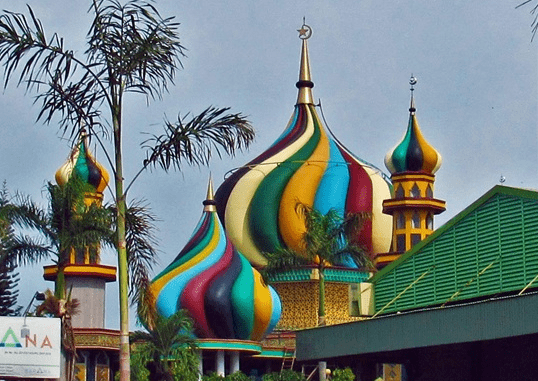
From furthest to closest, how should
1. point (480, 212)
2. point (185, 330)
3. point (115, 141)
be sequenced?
point (185, 330) → point (480, 212) → point (115, 141)

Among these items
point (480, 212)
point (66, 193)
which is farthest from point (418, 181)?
point (66, 193)

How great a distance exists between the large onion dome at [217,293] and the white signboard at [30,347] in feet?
56.3

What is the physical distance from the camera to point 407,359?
1213 inches

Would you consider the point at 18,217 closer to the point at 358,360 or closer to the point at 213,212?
the point at 358,360

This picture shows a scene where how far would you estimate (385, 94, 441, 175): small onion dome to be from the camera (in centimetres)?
5100

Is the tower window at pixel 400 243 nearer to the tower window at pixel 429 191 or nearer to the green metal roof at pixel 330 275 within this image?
the tower window at pixel 429 191

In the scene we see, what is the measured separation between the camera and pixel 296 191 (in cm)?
5350

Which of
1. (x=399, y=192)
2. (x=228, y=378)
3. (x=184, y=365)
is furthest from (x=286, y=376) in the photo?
(x=399, y=192)

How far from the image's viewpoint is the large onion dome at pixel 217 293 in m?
48.2

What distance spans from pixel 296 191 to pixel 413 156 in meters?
5.01

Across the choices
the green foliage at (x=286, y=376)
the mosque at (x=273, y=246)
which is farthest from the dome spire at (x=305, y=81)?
the green foliage at (x=286, y=376)

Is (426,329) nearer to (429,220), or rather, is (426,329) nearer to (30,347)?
(30,347)

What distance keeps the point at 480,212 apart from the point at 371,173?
27709 mm

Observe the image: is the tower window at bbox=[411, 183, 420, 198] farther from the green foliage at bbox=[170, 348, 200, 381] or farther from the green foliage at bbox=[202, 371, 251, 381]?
the green foliage at bbox=[170, 348, 200, 381]
